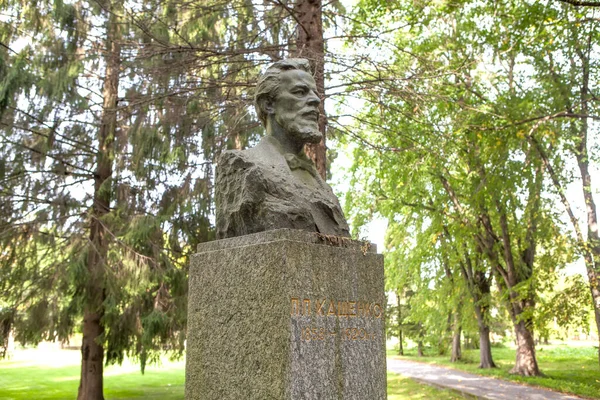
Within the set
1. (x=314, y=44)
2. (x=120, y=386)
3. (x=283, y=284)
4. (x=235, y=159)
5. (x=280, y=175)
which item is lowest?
(x=120, y=386)

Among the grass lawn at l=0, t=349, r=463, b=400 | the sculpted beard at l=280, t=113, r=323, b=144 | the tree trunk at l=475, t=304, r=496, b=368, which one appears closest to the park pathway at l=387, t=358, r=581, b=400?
the grass lawn at l=0, t=349, r=463, b=400

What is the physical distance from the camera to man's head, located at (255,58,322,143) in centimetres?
472

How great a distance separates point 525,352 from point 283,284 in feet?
52.3

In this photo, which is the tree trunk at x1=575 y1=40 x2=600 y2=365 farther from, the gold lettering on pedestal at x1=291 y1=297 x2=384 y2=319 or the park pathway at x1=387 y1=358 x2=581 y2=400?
the gold lettering on pedestal at x1=291 y1=297 x2=384 y2=319

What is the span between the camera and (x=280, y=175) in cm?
447

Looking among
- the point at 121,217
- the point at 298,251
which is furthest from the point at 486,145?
the point at 298,251

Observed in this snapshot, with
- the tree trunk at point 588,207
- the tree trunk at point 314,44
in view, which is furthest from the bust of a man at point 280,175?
the tree trunk at point 588,207

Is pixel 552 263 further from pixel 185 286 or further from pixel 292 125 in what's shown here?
pixel 292 125

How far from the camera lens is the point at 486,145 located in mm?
13812

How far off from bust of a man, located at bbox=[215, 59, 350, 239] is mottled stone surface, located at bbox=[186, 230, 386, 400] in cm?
24

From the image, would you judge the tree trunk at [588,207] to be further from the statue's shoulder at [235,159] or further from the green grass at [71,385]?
the statue's shoulder at [235,159]

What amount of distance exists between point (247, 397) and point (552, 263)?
40.7ft

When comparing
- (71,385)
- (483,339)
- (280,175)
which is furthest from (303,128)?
(483,339)

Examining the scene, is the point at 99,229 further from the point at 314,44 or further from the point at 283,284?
the point at 283,284
